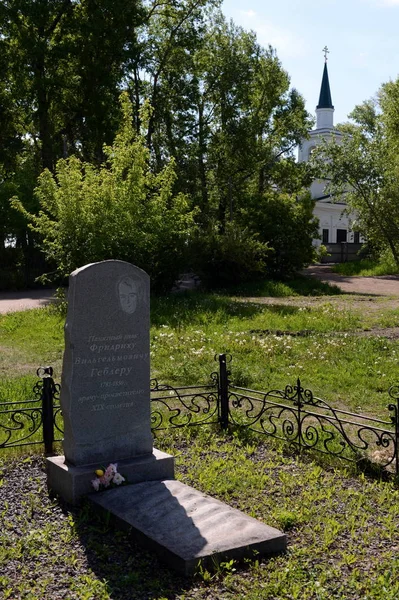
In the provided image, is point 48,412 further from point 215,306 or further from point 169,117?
point 169,117

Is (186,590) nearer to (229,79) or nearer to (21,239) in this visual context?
(21,239)

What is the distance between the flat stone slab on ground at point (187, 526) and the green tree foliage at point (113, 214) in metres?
13.4

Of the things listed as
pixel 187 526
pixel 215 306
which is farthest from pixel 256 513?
pixel 215 306

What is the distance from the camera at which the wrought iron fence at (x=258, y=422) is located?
723cm

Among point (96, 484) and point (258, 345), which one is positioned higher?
point (258, 345)

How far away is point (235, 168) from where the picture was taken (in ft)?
135

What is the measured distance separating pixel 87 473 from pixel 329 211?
61.0m

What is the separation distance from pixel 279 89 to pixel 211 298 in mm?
26086

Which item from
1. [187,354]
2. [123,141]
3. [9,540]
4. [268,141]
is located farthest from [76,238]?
[268,141]

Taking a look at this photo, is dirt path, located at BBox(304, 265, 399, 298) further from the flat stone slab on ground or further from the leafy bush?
the flat stone slab on ground

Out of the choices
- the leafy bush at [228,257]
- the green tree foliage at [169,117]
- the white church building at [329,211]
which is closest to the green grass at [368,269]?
the white church building at [329,211]

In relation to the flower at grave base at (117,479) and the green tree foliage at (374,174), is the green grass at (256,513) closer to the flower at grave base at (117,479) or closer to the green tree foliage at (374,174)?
the flower at grave base at (117,479)

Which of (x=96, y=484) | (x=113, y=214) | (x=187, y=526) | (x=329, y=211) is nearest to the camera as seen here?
(x=187, y=526)

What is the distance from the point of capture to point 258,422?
8836 mm
